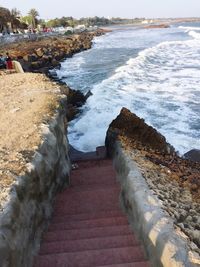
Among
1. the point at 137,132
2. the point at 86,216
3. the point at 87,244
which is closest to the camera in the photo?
the point at 87,244

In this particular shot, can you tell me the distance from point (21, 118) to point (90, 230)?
296 cm

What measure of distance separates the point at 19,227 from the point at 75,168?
12.9 ft

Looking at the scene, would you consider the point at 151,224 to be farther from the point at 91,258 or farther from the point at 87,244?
the point at 87,244

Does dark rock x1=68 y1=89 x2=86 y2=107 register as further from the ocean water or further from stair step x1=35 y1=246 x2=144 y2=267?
stair step x1=35 y1=246 x2=144 y2=267

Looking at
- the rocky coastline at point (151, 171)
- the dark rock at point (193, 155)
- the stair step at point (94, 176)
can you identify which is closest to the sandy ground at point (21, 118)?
the rocky coastline at point (151, 171)

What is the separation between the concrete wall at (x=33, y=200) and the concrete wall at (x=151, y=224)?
117 cm

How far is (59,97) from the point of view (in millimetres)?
9312

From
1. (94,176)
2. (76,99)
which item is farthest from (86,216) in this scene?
(76,99)

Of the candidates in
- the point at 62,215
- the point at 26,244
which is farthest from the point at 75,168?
the point at 26,244

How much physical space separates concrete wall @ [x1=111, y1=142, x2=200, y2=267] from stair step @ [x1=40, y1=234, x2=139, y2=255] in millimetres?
210

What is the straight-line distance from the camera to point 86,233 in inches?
231

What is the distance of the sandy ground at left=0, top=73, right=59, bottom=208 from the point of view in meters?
5.96

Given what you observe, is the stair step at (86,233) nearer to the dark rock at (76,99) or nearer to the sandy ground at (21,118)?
the sandy ground at (21,118)

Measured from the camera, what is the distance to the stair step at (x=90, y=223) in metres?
6.15
